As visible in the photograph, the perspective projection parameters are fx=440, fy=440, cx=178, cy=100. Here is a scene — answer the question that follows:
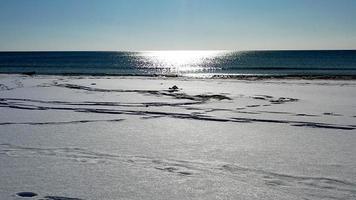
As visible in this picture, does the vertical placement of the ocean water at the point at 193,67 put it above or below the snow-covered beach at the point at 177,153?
above

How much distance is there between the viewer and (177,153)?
6.82 meters

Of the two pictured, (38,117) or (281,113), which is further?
(281,113)

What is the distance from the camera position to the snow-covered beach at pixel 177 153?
4988 millimetres

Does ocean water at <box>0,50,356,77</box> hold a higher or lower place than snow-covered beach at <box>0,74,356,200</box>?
higher

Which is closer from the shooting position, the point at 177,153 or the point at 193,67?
the point at 177,153

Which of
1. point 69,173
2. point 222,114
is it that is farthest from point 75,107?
Answer: point 69,173

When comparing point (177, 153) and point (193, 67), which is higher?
point (193, 67)

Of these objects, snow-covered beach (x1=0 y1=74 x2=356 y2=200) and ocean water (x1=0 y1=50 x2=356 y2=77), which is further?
ocean water (x1=0 y1=50 x2=356 y2=77)

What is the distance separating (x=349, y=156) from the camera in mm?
6605

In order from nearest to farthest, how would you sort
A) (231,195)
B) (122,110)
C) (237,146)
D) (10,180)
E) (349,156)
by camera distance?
(231,195), (10,180), (349,156), (237,146), (122,110)

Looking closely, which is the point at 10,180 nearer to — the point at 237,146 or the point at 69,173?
the point at 69,173

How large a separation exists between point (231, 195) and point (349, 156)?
8.90ft

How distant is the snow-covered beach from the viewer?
4.99 m

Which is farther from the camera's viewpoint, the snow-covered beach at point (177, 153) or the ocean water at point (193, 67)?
the ocean water at point (193, 67)
